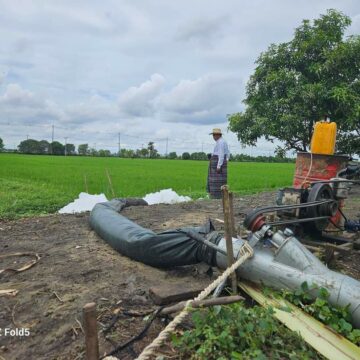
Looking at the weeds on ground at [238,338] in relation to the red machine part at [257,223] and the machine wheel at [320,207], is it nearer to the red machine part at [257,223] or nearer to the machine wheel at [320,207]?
the red machine part at [257,223]

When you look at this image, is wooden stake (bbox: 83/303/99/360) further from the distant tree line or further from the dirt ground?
the distant tree line

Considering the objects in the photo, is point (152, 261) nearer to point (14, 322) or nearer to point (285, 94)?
point (14, 322)

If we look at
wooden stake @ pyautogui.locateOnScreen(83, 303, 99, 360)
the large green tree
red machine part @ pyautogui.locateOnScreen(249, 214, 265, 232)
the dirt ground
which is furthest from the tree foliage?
wooden stake @ pyautogui.locateOnScreen(83, 303, 99, 360)

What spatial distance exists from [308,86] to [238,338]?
8088mm

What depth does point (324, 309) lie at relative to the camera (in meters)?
2.37

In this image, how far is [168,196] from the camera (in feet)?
26.3

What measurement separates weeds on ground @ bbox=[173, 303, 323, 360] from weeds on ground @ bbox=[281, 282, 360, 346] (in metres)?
0.26

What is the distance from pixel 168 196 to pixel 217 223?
2697mm

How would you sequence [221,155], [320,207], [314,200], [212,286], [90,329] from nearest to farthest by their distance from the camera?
1. [90,329]
2. [212,286]
3. [314,200]
4. [320,207]
5. [221,155]

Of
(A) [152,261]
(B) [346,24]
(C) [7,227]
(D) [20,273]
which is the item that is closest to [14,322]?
(D) [20,273]

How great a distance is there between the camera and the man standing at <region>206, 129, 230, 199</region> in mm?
7949

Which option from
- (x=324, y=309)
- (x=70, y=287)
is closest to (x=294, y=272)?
(x=324, y=309)

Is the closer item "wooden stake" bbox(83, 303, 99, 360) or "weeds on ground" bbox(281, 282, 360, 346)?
"wooden stake" bbox(83, 303, 99, 360)

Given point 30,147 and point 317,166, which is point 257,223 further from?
point 30,147
